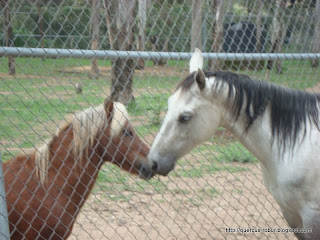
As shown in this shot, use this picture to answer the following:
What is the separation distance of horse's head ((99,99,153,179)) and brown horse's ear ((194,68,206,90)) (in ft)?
2.63

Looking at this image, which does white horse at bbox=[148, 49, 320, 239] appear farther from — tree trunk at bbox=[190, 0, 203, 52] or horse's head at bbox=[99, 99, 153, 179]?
tree trunk at bbox=[190, 0, 203, 52]

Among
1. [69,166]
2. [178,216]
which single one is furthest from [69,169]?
[178,216]

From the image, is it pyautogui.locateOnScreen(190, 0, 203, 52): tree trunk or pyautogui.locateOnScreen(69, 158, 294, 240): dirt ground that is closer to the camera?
pyautogui.locateOnScreen(190, 0, 203, 52): tree trunk

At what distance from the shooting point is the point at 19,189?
9.53 feet

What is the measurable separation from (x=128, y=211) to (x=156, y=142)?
225cm

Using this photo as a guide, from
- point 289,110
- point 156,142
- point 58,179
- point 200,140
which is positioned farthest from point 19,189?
point 289,110

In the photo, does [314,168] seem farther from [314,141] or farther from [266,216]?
[266,216]

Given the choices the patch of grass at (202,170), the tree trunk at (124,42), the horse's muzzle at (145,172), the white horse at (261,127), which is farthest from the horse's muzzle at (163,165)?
the patch of grass at (202,170)

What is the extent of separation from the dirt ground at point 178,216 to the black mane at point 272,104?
1420mm

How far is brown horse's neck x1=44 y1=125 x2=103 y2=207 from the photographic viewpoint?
3.07m

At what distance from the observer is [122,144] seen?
3.23m

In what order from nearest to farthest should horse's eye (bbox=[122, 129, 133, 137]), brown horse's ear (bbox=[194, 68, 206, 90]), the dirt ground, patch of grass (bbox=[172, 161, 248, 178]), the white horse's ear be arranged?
brown horse's ear (bbox=[194, 68, 206, 90]), the white horse's ear, horse's eye (bbox=[122, 129, 133, 137]), the dirt ground, patch of grass (bbox=[172, 161, 248, 178])

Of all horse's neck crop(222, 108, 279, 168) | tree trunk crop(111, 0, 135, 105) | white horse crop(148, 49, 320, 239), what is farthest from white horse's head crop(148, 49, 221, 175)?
tree trunk crop(111, 0, 135, 105)

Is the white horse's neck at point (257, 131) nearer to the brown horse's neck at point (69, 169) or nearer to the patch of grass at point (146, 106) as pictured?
the brown horse's neck at point (69, 169)
